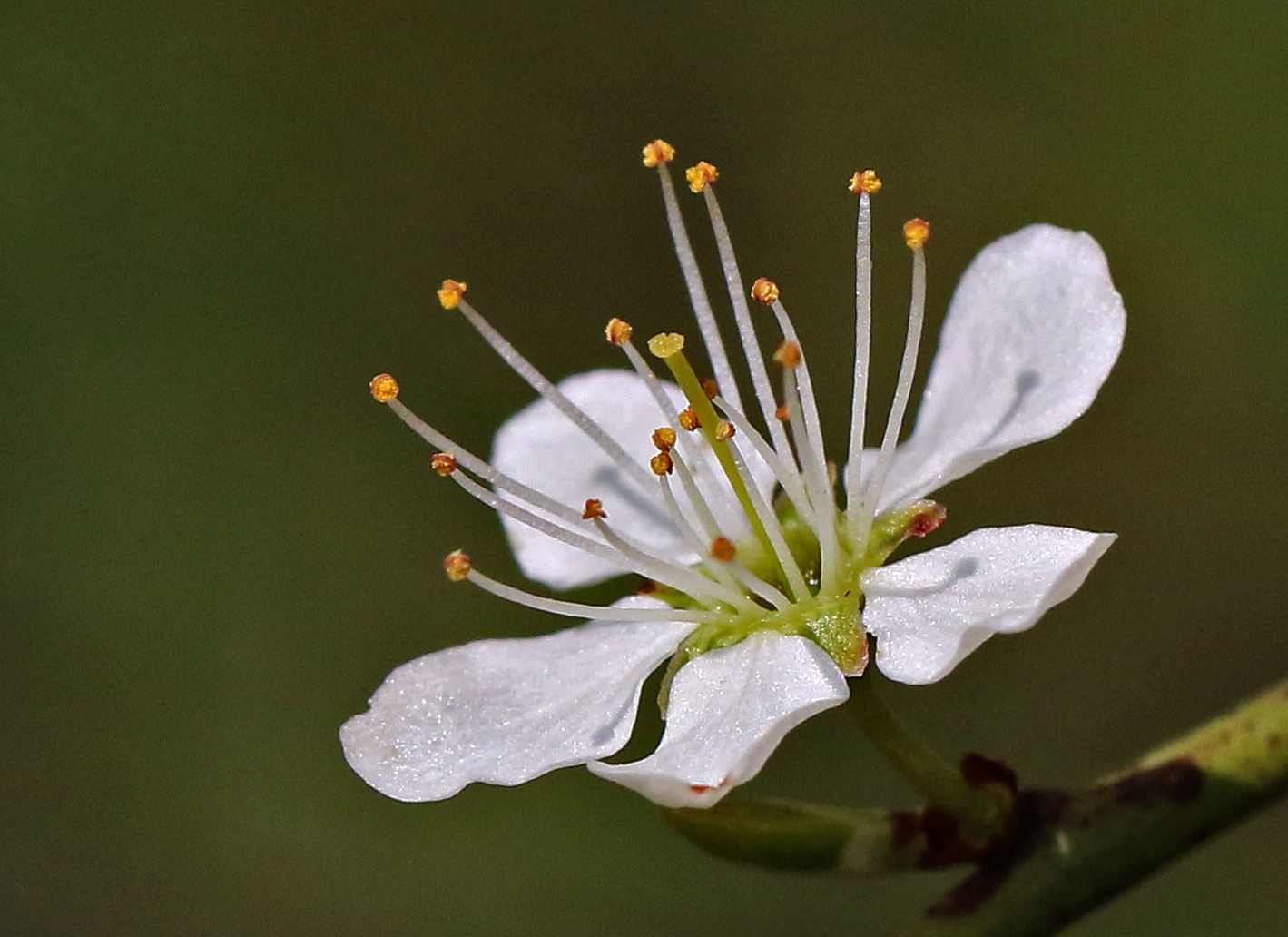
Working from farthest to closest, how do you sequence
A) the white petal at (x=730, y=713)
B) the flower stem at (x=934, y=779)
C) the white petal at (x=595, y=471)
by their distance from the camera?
the white petal at (x=595, y=471) → the flower stem at (x=934, y=779) → the white petal at (x=730, y=713)

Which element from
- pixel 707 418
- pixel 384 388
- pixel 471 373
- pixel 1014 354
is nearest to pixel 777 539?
pixel 707 418

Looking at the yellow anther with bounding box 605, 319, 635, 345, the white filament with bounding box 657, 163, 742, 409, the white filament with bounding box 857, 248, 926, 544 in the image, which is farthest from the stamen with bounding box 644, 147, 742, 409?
the white filament with bounding box 857, 248, 926, 544

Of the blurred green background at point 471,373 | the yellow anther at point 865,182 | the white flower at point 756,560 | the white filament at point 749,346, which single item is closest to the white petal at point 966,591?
the white flower at point 756,560

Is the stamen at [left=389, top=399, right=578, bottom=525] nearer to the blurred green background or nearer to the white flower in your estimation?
the white flower

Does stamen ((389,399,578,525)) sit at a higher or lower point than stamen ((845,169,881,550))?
higher

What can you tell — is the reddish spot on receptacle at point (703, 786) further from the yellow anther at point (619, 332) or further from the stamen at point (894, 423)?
the yellow anther at point (619, 332)

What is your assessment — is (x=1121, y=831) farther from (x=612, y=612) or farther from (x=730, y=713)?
(x=612, y=612)
